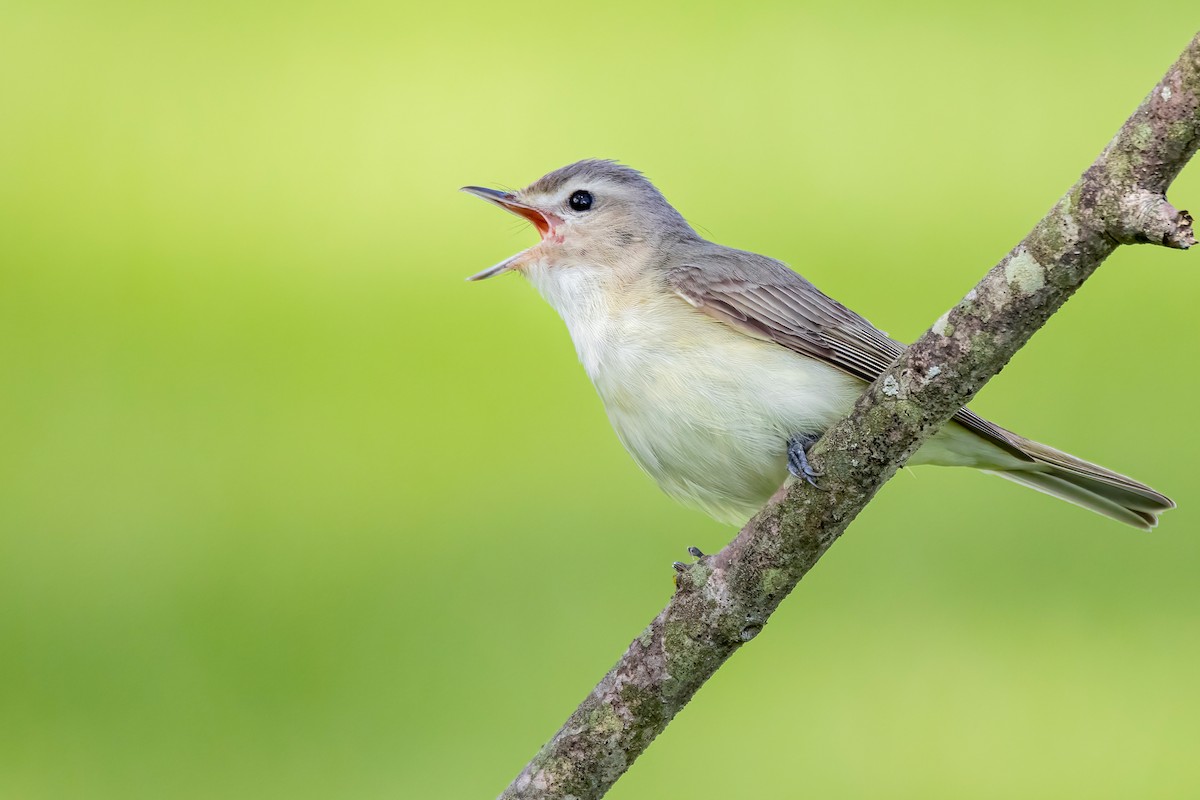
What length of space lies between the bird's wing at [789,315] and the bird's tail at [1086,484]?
0.22 feet

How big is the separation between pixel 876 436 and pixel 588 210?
1.42m

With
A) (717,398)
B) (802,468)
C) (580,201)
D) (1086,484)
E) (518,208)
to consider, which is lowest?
(802,468)

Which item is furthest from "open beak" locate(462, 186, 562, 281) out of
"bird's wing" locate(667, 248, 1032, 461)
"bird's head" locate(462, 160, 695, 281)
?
"bird's wing" locate(667, 248, 1032, 461)

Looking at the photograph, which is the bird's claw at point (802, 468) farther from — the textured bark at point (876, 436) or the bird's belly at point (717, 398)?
the bird's belly at point (717, 398)

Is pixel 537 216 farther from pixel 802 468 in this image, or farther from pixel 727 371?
pixel 802 468

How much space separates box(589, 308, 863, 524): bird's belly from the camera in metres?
2.55

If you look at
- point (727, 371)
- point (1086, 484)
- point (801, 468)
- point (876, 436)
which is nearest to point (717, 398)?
point (727, 371)

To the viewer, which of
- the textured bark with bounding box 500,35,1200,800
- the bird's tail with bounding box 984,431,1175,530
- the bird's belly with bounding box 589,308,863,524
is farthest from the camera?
the bird's tail with bounding box 984,431,1175,530

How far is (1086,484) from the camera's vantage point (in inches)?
108

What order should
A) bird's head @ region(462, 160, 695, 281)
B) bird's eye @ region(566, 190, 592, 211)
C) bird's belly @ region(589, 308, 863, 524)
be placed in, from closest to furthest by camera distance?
bird's belly @ region(589, 308, 863, 524)
bird's head @ region(462, 160, 695, 281)
bird's eye @ region(566, 190, 592, 211)

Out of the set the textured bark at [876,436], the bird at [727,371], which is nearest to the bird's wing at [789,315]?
the bird at [727,371]

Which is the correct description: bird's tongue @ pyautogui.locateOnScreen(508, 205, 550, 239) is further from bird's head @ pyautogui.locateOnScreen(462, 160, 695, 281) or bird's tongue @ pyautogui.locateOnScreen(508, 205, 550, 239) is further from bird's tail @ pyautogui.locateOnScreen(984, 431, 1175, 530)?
bird's tail @ pyautogui.locateOnScreen(984, 431, 1175, 530)

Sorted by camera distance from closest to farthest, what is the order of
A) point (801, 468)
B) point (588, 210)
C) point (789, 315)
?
point (801, 468) < point (789, 315) < point (588, 210)

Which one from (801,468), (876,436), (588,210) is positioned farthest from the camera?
(588,210)
